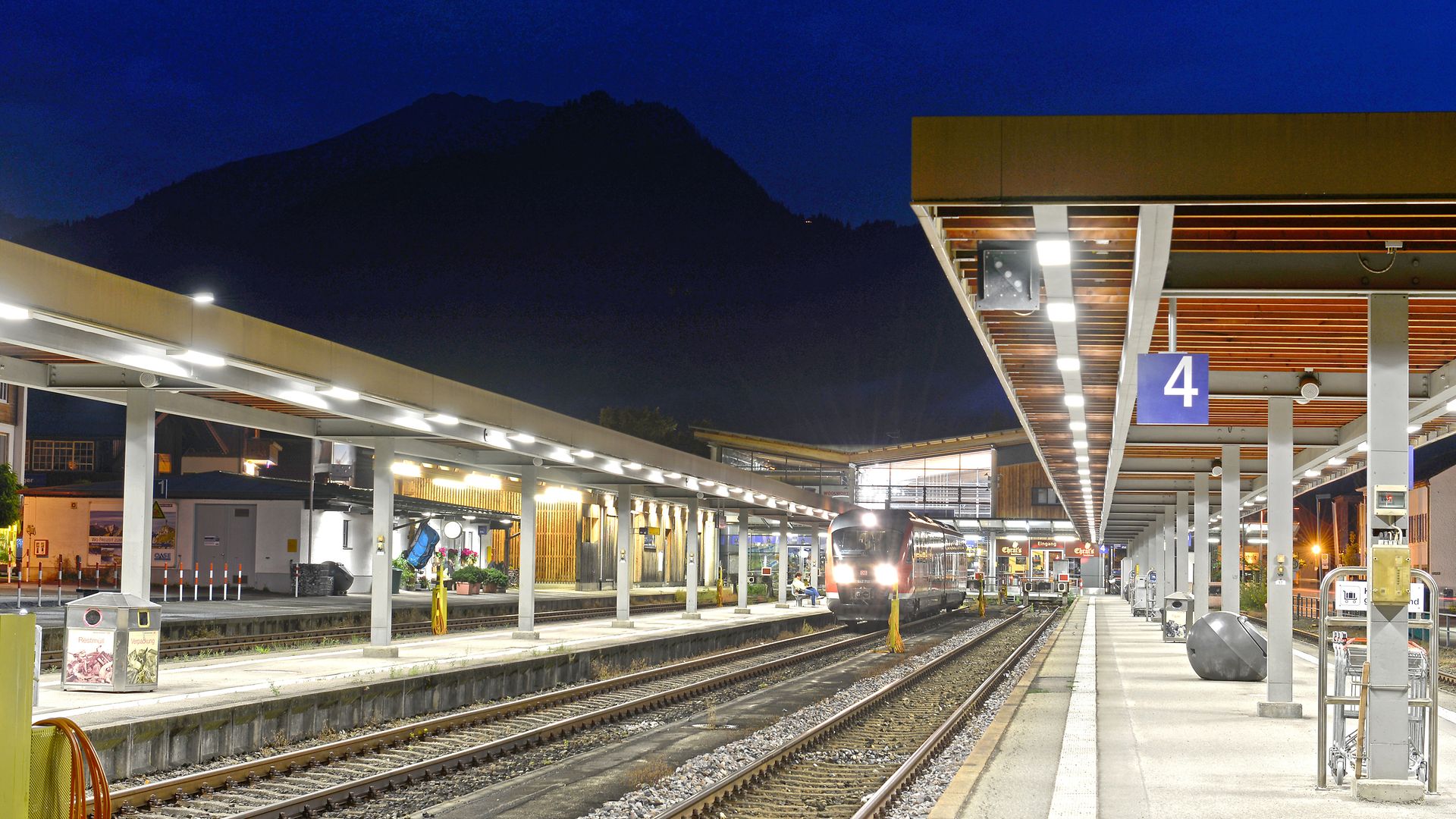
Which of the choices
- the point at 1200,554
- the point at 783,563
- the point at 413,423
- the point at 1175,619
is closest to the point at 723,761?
the point at 413,423

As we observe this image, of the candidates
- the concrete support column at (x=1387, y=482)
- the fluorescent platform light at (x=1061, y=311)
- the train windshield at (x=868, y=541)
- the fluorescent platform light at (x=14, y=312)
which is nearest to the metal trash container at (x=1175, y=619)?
the train windshield at (x=868, y=541)

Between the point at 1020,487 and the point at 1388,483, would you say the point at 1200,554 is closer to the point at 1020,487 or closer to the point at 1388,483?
the point at 1388,483

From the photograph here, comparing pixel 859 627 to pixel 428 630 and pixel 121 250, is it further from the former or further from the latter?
pixel 121 250

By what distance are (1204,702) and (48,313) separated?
502 inches

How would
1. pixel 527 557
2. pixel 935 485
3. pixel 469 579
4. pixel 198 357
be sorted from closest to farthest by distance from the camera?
pixel 198 357 < pixel 527 557 < pixel 469 579 < pixel 935 485

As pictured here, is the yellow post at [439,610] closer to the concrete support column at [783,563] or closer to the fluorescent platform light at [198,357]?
the fluorescent platform light at [198,357]

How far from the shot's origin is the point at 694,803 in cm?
1044

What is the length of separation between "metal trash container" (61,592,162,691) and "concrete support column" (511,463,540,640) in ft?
35.3

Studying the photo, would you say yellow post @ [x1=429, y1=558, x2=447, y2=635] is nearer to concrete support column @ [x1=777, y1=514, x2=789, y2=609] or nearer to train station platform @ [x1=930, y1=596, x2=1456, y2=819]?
train station platform @ [x1=930, y1=596, x2=1456, y2=819]

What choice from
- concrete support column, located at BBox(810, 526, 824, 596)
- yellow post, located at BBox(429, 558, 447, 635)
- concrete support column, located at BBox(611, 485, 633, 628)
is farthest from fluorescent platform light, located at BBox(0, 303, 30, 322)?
concrete support column, located at BBox(810, 526, 824, 596)

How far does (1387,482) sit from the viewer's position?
9523 millimetres

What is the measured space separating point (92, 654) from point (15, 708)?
10.6m

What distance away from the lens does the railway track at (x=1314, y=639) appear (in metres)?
21.3

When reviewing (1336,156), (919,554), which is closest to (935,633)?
(919,554)
